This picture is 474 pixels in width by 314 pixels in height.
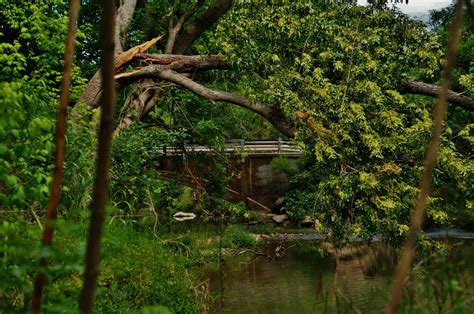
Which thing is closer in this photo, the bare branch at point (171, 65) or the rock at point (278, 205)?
the bare branch at point (171, 65)

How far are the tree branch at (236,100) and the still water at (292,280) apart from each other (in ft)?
8.08

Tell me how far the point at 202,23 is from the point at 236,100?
3967mm

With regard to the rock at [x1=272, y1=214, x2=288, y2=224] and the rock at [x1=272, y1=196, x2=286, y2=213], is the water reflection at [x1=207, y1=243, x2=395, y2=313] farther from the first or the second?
the rock at [x1=272, y1=196, x2=286, y2=213]

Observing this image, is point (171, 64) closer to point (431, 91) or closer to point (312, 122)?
point (312, 122)

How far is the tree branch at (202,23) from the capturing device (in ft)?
52.0

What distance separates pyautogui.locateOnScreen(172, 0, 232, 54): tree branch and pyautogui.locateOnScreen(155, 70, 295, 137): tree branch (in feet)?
9.04

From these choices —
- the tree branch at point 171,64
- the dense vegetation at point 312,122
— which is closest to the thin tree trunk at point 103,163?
the dense vegetation at point 312,122

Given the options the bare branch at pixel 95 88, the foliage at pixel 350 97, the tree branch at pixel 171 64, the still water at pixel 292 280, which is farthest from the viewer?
the tree branch at pixel 171 64

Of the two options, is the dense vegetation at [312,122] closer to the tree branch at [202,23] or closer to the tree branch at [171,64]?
the tree branch at [171,64]

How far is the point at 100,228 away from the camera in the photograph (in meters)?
1.51

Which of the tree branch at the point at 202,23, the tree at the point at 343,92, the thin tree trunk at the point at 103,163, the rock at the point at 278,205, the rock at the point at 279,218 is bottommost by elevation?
the rock at the point at 279,218

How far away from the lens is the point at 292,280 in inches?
605

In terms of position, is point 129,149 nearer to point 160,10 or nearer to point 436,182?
point 436,182

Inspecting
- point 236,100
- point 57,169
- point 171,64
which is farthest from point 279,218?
point 57,169
